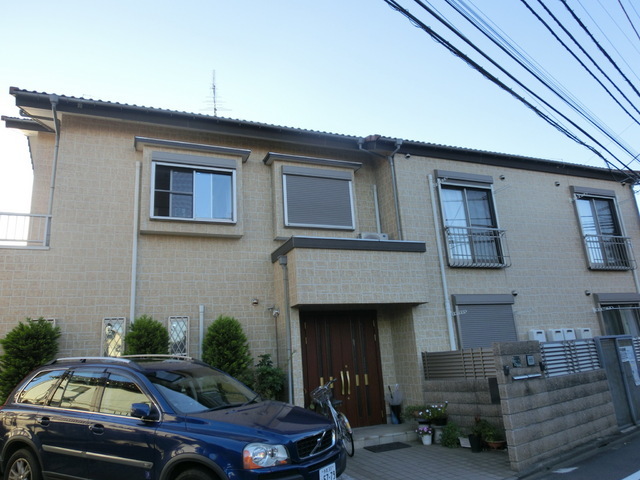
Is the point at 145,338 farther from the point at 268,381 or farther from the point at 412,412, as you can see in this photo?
the point at 412,412

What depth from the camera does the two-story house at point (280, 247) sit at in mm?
8141

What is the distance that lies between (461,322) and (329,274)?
3.56 m

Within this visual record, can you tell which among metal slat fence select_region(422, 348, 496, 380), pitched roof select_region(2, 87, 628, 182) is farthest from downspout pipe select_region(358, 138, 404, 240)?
metal slat fence select_region(422, 348, 496, 380)

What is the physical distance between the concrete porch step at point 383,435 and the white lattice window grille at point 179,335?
3.54 m

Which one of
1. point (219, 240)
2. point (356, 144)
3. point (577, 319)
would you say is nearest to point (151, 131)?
point (219, 240)

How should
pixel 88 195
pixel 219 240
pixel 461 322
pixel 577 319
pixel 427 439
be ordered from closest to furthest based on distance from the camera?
pixel 427 439 → pixel 88 195 → pixel 219 240 → pixel 461 322 → pixel 577 319

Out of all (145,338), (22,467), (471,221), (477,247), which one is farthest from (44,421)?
(471,221)

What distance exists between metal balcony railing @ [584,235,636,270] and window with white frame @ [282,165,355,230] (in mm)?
7372

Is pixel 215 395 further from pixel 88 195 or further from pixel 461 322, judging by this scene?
pixel 461 322

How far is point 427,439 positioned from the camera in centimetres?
776

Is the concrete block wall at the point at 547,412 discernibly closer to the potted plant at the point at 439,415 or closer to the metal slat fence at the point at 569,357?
the metal slat fence at the point at 569,357

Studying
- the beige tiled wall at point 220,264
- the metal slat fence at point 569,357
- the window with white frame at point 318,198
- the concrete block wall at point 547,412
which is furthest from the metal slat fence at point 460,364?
the window with white frame at point 318,198

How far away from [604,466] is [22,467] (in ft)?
24.0

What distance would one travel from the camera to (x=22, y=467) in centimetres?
491
